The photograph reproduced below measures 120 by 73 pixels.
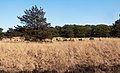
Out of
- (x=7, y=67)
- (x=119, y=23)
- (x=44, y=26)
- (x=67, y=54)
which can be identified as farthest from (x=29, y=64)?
(x=119, y=23)

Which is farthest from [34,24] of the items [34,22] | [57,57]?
[57,57]

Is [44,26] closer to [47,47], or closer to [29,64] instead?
[47,47]

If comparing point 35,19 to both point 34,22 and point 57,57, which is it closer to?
point 34,22

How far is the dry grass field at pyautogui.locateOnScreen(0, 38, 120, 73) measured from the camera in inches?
578

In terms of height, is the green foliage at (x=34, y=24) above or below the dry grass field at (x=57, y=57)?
above

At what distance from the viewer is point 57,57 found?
16.3m

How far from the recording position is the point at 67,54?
16.8 metres

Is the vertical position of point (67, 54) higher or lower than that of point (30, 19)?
lower

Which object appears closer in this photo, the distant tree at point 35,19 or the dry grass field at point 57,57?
the dry grass field at point 57,57

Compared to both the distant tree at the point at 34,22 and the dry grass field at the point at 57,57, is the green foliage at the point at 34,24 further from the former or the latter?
the dry grass field at the point at 57,57

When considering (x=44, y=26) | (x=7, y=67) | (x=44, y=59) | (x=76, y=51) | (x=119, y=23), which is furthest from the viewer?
(x=119, y=23)

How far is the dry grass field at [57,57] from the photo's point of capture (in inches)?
578

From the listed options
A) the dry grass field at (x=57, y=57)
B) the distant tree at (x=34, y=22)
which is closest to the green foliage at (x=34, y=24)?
the distant tree at (x=34, y=22)

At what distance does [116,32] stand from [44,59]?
4637 centimetres
